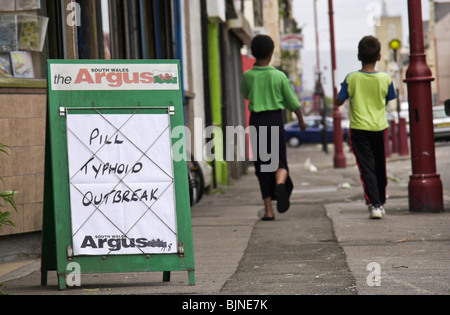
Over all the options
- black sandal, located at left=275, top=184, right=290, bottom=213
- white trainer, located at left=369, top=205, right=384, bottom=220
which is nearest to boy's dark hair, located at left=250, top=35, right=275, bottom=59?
black sandal, located at left=275, top=184, right=290, bottom=213

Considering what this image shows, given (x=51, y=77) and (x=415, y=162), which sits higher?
(x=51, y=77)

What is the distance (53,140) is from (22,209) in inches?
76.7

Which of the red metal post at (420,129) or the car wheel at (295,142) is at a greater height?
the red metal post at (420,129)

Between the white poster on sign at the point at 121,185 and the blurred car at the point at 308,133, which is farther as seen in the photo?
the blurred car at the point at 308,133

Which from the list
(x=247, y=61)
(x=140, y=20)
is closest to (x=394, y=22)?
(x=247, y=61)

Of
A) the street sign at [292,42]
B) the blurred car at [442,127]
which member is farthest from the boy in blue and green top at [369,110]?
the street sign at [292,42]

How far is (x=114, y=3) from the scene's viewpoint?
10.2 metres

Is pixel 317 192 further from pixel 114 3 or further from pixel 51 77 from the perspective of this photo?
pixel 51 77

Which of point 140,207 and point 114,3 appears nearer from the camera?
point 140,207

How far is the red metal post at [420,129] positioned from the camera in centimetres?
941

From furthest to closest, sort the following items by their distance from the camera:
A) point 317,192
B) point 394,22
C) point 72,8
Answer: point 394,22 → point 317,192 → point 72,8

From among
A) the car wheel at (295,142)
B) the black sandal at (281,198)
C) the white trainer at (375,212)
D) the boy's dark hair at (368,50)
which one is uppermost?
the boy's dark hair at (368,50)

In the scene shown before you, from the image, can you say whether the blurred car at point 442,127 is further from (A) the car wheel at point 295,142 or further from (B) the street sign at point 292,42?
(A) the car wheel at point 295,142

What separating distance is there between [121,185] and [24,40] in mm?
2736
